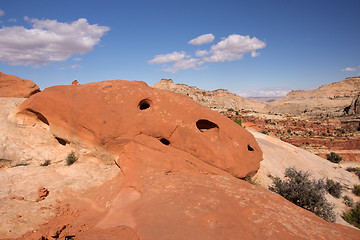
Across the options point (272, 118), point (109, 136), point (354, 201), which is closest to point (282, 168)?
point (354, 201)

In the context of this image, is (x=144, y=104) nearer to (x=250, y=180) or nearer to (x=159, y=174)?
(x=159, y=174)

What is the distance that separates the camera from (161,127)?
23.5 ft

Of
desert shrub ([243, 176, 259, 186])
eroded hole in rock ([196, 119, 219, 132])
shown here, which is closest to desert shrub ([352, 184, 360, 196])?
desert shrub ([243, 176, 259, 186])

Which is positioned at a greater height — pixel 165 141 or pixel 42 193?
pixel 165 141

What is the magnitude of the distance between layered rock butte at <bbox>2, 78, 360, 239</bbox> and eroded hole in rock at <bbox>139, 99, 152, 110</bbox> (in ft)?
0.12

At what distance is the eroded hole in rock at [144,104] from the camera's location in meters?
7.47

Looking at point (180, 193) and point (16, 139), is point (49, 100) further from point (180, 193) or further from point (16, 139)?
point (180, 193)

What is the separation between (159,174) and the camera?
19.0ft

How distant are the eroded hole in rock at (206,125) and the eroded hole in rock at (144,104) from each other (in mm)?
2138

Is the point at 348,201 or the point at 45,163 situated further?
the point at 348,201

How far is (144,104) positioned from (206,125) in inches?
106

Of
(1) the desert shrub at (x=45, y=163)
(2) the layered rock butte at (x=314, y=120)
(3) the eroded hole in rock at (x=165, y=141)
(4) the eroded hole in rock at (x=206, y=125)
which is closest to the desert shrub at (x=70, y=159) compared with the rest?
(1) the desert shrub at (x=45, y=163)

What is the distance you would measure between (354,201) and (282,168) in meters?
4.82

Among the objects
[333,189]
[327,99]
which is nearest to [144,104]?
[333,189]
